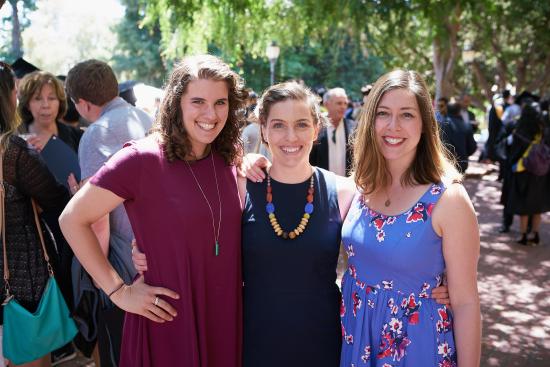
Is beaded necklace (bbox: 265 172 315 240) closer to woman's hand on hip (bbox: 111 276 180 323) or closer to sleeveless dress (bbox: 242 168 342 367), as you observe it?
sleeveless dress (bbox: 242 168 342 367)

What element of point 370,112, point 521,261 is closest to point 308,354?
point 370,112

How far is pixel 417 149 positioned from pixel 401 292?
0.63m

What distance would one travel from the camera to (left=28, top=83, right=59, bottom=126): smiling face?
4121mm

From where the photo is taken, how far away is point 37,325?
284 cm

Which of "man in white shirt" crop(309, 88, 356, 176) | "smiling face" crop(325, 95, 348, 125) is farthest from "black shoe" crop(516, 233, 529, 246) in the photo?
"smiling face" crop(325, 95, 348, 125)

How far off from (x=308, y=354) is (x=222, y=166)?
918mm

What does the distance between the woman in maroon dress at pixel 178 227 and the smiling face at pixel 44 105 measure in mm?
2289

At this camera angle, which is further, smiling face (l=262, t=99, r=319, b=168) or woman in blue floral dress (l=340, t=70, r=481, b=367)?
smiling face (l=262, t=99, r=319, b=168)

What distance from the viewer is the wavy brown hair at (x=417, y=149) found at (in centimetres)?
220

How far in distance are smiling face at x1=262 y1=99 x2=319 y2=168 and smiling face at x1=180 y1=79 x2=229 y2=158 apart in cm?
30

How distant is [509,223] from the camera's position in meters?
8.60

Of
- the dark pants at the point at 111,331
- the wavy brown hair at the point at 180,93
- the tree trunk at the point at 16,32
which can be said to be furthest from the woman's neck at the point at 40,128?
the tree trunk at the point at 16,32

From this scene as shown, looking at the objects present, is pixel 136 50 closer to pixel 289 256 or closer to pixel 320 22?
pixel 320 22

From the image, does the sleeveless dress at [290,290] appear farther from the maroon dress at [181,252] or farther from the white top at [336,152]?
the white top at [336,152]
